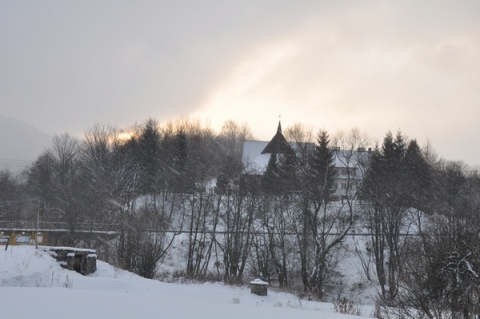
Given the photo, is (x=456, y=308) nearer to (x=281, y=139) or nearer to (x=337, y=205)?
(x=337, y=205)

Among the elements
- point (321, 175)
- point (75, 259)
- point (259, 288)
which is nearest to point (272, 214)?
point (321, 175)

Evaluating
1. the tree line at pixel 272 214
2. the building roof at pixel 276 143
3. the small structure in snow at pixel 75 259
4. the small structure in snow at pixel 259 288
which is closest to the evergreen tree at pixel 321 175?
the tree line at pixel 272 214

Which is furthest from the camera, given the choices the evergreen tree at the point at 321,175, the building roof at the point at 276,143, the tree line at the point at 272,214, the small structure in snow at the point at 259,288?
the building roof at the point at 276,143

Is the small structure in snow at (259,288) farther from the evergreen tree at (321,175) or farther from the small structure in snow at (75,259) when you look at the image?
the evergreen tree at (321,175)

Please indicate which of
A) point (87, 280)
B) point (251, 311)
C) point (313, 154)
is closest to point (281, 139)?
point (313, 154)

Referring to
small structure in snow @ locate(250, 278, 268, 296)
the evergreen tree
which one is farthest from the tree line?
small structure in snow @ locate(250, 278, 268, 296)

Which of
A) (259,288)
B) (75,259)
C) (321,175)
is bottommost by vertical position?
(259,288)

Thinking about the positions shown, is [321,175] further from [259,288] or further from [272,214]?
[259,288]

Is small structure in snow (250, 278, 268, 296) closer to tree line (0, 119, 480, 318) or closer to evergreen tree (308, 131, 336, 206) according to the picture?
tree line (0, 119, 480, 318)

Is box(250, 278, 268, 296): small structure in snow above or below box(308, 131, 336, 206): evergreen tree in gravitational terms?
below

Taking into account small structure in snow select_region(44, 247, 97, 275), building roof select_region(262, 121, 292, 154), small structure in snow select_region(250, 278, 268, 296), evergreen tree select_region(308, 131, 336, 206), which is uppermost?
building roof select_region(262, 121, 292, 154)

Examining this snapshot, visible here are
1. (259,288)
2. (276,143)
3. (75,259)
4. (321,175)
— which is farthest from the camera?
(276,143)

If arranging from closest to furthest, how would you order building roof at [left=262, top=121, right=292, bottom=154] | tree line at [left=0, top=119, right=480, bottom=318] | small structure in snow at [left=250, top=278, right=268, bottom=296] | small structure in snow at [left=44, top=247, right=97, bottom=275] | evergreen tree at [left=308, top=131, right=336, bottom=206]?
small structure in snow at [left=44, top=247, right=97, bottom=275], small structure in snow at [left=250, top=278, right=268, bottom=296], tree line at [left=0, top=119, right=480, bottom=318], evergreen tree at [left=308, top=131, right=336, bottom=206], building roof at [left=262, top=121, right=292, bottom=154]

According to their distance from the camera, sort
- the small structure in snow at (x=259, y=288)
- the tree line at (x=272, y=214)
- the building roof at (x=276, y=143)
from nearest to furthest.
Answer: the small structure in snow at (x=259, y=288), the tree line at (x=272, y=214), the building roof at (x=276, y=143)
